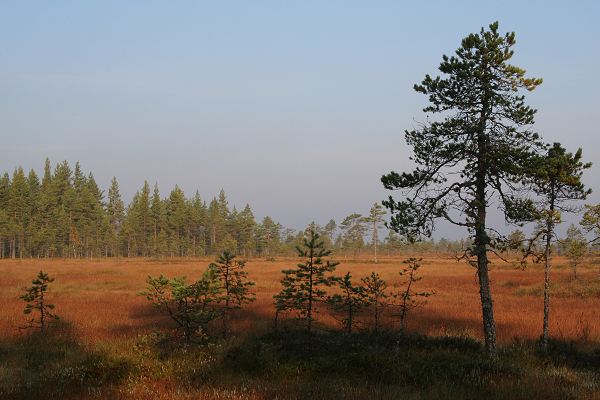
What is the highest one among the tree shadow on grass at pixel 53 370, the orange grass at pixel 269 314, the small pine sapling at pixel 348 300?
the small pine sapling at pixel 348 300

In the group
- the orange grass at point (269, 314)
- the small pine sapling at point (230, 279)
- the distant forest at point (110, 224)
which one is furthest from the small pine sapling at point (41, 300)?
the distant forest at point (110, 224)

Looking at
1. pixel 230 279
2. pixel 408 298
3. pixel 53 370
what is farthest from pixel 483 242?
pixel 53 370

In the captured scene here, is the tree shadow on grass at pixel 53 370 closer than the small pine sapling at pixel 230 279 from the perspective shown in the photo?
Yes

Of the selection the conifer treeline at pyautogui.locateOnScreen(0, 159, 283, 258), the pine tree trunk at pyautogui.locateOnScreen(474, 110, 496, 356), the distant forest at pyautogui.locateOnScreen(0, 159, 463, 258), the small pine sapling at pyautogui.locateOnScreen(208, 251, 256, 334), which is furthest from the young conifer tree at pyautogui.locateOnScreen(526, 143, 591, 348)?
the conifer treeline at pyautogui.locateOnScreen(0, 159, 283, 258)

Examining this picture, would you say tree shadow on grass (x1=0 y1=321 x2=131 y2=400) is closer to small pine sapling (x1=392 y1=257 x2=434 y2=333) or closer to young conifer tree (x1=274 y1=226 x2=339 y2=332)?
Answer: young conifer tree (x1=274 y1=226 x2=339 y2=332)

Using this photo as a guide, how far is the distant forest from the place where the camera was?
253ft

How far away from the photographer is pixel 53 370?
804 cm

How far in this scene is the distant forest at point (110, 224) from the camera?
77.2 meters

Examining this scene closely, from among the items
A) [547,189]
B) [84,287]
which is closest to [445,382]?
[547,189]

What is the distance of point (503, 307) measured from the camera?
1988 centimetres

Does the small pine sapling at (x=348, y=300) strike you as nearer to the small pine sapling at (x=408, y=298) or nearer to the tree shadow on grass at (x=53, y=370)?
the small pine sapling at (x=408, y=298)

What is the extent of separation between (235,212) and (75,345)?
330ft

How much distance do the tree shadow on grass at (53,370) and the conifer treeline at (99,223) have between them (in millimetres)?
72957

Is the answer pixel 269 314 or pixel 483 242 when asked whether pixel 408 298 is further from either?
pixel 269 314
